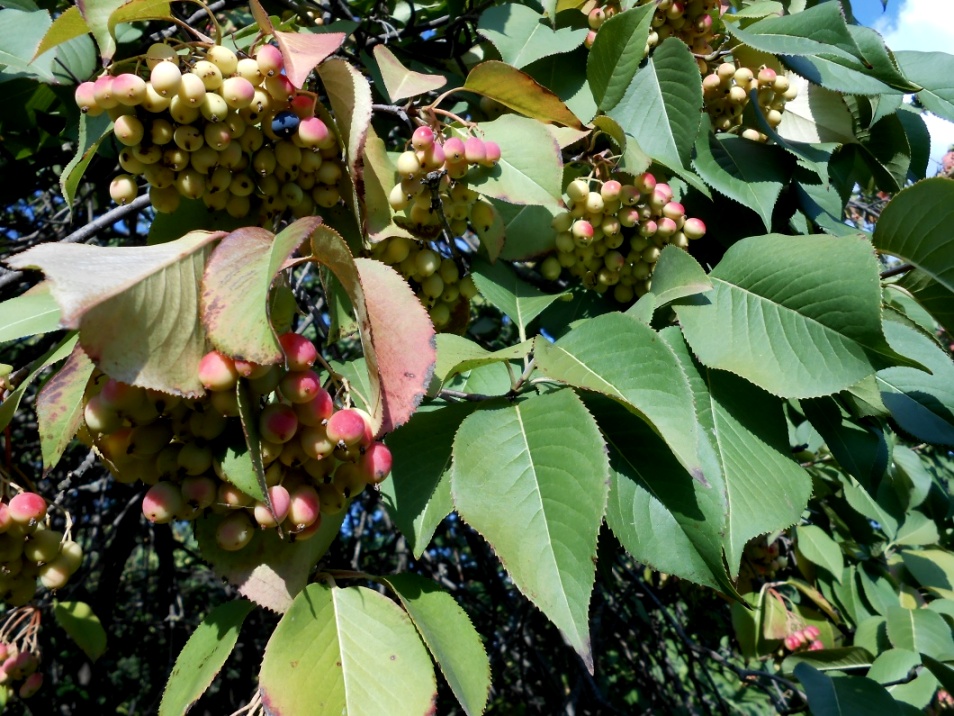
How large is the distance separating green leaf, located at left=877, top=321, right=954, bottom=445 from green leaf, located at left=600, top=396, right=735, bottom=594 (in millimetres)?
578

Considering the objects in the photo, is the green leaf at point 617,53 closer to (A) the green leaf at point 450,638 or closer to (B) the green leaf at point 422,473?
(B) the green leaf at point 422,473

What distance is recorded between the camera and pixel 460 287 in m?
1.21

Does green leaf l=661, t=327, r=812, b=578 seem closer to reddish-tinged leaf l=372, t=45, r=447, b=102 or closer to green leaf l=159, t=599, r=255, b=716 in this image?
reddish-tinged leaf l=372, t=45, r=447, b=102

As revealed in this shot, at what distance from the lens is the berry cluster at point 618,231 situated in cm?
119

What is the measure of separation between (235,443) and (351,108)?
1.49 ft

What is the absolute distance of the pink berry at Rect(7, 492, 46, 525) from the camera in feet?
3.30

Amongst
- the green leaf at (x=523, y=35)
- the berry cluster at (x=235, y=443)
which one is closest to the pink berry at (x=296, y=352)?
the berry cluster at (x=235, y=443)

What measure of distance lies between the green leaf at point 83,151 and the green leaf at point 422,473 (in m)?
0.55

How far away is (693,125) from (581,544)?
2.74 feet

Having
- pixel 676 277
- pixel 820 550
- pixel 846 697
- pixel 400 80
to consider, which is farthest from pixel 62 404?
pixel 820 550

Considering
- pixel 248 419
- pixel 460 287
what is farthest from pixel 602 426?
pixel 248 419

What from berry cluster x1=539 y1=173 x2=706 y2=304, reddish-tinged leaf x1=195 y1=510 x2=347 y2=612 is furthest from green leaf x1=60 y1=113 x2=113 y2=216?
berry cluster x1=539 y1=173 x2=706 y2=304

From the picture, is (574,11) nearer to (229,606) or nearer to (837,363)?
(837,363)

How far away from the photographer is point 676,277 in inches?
44.5
